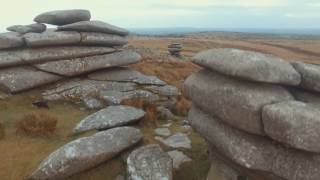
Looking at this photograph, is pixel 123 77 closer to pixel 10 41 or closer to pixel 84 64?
pixel 84 64

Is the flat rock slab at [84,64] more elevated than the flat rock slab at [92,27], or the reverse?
the flat rock slab at [92,27]

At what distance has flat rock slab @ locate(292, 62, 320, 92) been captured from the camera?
12.3 metres

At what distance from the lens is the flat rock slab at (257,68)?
38.3 ft

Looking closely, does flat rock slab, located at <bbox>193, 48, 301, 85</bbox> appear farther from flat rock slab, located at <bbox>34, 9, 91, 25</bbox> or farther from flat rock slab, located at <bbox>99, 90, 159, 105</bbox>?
flat rock slab, located at <bbox>34, 9, 91, 25</bbox>

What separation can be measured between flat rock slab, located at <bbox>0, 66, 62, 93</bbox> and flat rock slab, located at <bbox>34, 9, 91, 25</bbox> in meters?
3.33

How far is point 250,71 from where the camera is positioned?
11.8 metres

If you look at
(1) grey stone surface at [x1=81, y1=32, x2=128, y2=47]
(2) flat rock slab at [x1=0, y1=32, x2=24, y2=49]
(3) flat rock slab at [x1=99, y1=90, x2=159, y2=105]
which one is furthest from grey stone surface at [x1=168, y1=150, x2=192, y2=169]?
(2) flat rock slab at [x1=0, y1=32, x2=24, y2=49]

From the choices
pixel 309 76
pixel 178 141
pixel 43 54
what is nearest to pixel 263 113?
pixel 309 76

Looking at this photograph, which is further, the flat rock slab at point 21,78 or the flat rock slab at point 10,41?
the flat rock slab at point 10,41

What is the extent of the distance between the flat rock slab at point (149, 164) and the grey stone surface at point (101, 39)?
10037 mm

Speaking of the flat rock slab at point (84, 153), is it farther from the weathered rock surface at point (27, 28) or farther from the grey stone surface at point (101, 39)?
the weathered rock surface at point (27, 28)

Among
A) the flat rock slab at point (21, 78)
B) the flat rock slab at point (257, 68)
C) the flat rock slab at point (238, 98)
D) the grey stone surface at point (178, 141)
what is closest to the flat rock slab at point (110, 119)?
the grey stone surface at point (178, 141)

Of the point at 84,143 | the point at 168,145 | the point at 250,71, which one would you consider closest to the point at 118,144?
the point at 84,143

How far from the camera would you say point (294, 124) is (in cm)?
1065
